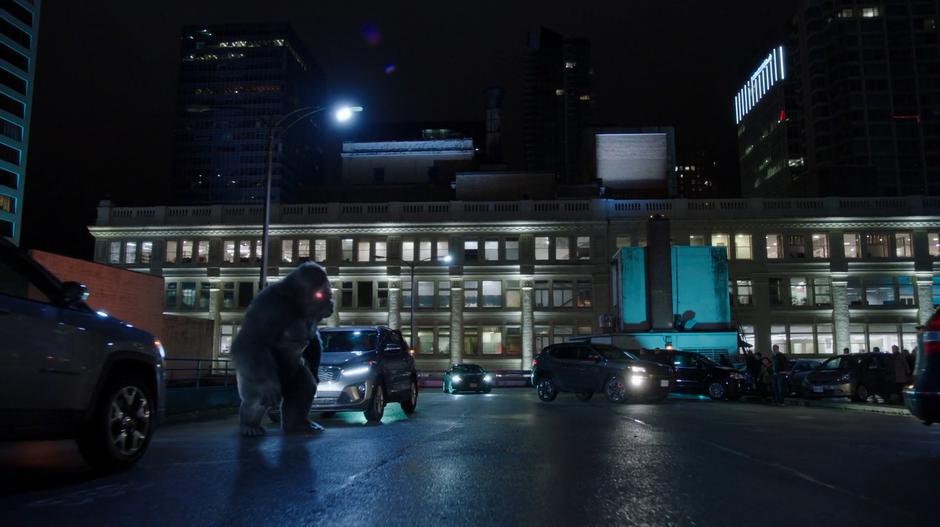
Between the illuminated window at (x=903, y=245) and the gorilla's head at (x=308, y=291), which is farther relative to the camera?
the illuminated window at (x=903, y=245)

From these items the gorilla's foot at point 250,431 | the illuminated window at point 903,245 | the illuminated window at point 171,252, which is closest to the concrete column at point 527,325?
the illuminated window at point 903,245

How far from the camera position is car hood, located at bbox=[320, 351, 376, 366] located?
42.2 ft

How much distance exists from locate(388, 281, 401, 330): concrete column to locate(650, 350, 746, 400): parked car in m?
35.9

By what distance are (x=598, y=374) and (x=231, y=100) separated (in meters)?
174

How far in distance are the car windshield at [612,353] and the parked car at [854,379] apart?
618cm

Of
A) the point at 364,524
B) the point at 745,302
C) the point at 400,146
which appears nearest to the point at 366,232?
the point at 400,146

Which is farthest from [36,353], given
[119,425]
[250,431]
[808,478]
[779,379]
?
[779,379]

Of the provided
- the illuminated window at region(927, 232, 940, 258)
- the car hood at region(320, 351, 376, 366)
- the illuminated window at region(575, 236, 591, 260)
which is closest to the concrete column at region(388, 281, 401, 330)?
the illuminated window at region(575, 236, 591, 260)

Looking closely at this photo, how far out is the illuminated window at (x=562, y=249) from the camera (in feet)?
196

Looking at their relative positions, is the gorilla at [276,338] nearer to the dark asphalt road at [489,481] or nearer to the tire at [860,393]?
the dark asphalt road at [489,481]

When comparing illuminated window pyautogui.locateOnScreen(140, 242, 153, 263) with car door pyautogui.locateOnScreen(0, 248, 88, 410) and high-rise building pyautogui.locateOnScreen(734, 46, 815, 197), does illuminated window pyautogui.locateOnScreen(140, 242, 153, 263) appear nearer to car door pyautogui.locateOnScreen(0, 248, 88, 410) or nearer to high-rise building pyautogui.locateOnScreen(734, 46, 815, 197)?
car door pyautogui.locateOnScreen(0, 248, 88, 410)

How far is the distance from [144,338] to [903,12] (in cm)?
13479

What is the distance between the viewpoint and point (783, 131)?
137 meters

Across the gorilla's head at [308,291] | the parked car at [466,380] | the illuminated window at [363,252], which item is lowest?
the parked car at [466,380]
